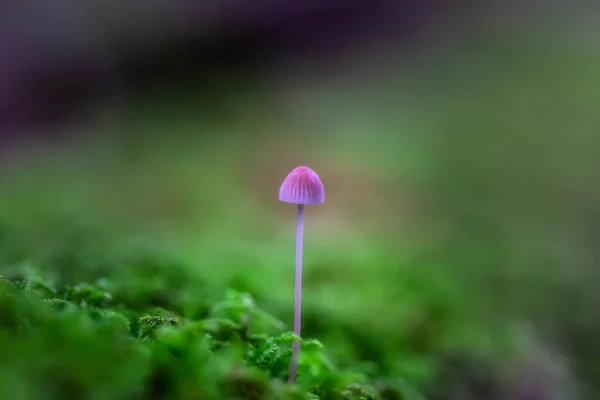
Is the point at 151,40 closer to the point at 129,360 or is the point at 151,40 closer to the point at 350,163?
the point at 350,163

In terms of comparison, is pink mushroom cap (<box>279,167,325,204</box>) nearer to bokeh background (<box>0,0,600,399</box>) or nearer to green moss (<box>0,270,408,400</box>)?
green moss (<box>0,270,408,400</box>)

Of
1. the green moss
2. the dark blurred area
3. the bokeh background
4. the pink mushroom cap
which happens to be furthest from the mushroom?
the dark blurred area

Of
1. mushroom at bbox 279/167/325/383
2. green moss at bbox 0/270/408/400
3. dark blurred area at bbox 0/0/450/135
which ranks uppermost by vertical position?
dark blurred area at bbox 0/0/450/135

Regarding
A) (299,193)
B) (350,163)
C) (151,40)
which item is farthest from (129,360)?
(151,40)

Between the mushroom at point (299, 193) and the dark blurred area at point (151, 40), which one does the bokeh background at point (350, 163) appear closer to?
the dark blurred area at point (151, 40)

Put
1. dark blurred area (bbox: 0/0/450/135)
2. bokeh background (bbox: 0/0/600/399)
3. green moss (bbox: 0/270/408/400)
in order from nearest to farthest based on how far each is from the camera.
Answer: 1. green moss (bbox: 0/270/408/400)
2. bokeh background (bbox: 0/0/600/399)
3. dark blurred area (bbox: 0/0/450/135)

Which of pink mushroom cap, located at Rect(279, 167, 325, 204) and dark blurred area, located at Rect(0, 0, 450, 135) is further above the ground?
dark blurred area, located at Rect(0, 0, 450, 135)

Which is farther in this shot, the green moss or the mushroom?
the mushroom

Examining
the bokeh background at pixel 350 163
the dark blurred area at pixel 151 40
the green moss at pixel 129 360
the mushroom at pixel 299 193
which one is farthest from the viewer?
the dark blurred area at pixel 151 40

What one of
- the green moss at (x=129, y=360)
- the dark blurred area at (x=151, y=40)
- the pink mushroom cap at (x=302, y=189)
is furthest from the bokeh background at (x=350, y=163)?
the pink mushroom cap at (x=302, y=189)
